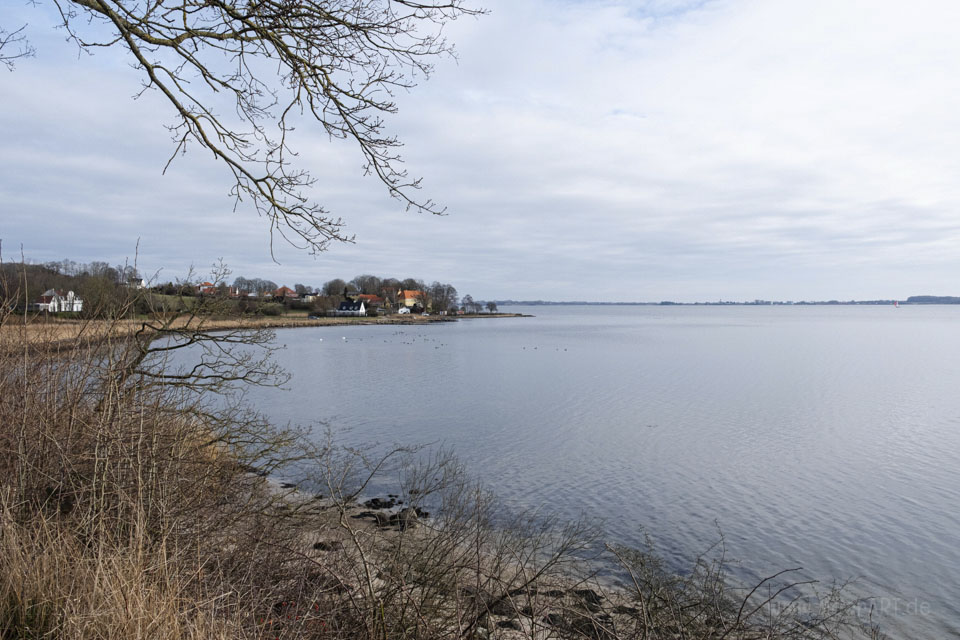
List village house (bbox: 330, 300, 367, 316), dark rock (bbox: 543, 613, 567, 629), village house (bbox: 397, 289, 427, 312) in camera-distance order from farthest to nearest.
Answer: village house (bbox: 397, 289, 427, 312) < village house (bbox: 330, 300, 367, 316) < dark rock (bbox: 543, 613, 567, 629)

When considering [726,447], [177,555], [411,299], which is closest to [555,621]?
[177,555]

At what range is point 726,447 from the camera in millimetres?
17047

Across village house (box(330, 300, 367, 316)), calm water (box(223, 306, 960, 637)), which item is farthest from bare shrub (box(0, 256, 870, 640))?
village house (box(330, 300, 367, 316))

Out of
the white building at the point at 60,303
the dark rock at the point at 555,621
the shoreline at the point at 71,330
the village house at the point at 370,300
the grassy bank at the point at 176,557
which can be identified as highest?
the village house at the point at 370,300

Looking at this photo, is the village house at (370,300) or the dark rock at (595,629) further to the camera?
the village house at (370,300)

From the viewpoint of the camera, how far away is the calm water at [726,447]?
1027 cm

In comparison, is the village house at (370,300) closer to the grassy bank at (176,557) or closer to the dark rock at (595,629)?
the grassy bank at (176,557)

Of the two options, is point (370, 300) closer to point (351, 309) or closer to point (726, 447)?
point (351, 309)

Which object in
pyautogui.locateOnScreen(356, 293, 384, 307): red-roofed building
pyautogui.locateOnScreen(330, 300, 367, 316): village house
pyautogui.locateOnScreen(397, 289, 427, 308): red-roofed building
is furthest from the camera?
pyautogui.locateOnScreen(397, 289, 427, 308): red-roofed building

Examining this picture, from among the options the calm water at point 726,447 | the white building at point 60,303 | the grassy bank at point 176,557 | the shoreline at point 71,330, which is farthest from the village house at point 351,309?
the grassy bank at point 176,557

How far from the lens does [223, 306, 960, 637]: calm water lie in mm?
10273

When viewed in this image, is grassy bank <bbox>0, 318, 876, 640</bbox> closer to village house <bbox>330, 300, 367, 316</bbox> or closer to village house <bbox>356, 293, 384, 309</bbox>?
village house <bbox>330, 300, 367, 316</bbox>

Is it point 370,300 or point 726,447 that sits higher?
point 370,300

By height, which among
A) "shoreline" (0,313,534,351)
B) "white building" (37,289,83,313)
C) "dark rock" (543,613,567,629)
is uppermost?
"white building" (37,289,83,313)
